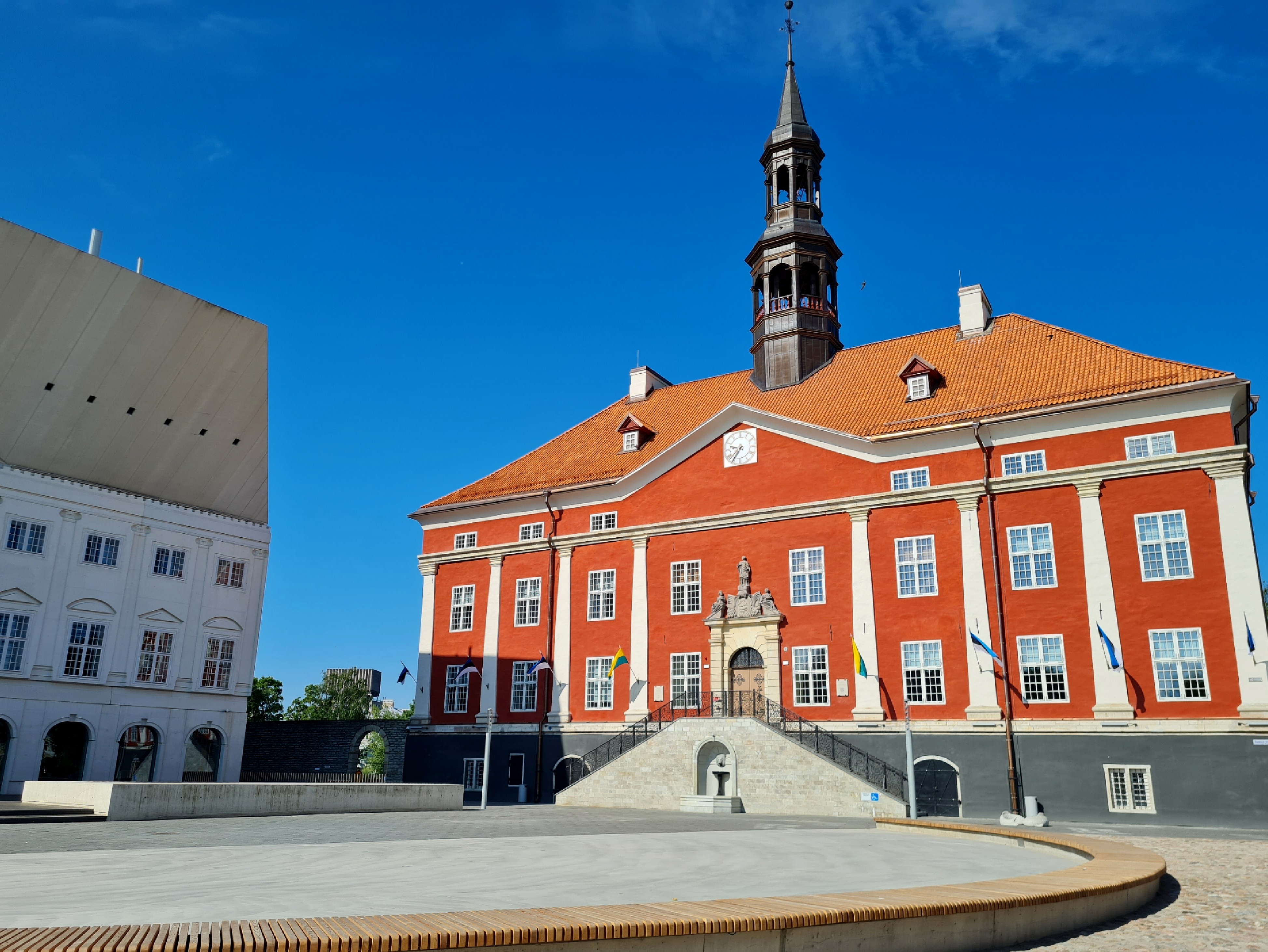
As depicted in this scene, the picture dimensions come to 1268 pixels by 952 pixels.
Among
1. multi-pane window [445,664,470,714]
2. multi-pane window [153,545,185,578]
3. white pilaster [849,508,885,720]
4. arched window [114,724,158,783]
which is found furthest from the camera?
multi-pane window [445,664,470,714]

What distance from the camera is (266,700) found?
249 feet

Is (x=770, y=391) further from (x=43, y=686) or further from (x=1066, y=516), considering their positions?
(x=43, y=686)

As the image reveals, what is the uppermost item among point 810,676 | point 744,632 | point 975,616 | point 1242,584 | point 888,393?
point 888,393

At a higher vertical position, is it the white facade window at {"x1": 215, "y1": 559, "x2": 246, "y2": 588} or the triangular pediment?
the white facade window at {"x1": 215, "y1": 559, "x2": 246, "y2": 588}

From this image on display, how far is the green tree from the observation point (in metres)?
73.6

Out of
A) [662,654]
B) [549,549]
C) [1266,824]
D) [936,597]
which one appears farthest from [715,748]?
[1266,824]

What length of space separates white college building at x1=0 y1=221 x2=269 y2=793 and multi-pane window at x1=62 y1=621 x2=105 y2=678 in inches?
3.0

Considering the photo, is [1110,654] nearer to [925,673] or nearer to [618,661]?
[925,673]

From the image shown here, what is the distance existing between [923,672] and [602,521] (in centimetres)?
1420

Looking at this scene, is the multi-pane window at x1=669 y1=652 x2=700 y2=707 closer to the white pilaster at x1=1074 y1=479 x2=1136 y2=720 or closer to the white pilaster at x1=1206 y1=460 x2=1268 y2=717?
the white pilaster at x1=1074 y1=479 x2=1136 y2=720

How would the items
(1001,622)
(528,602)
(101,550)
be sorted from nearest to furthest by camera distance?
(1001,622), (101,550), (528,602)

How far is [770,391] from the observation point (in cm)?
4028

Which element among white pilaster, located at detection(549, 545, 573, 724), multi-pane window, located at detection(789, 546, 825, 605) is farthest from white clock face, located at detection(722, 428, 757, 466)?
white pilaster, located at detection(549, 545, 573, 724)

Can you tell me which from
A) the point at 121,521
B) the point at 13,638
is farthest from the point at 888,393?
the point at 13,638
